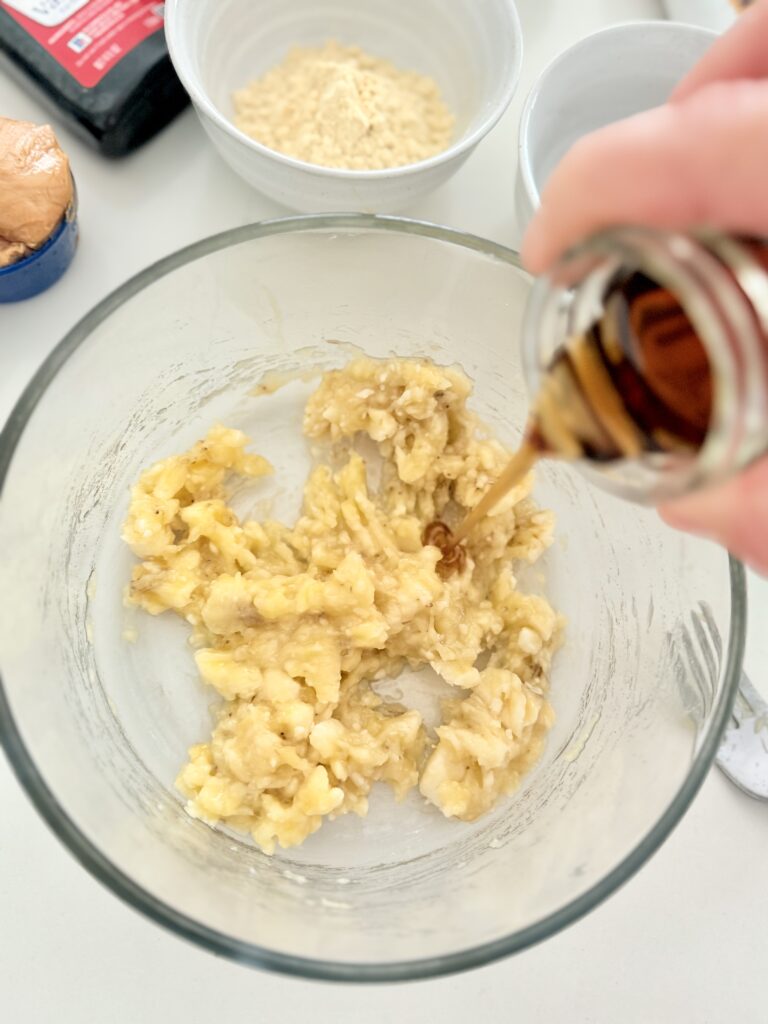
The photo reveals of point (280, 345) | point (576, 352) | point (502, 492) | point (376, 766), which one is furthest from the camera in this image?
point (280, 345)

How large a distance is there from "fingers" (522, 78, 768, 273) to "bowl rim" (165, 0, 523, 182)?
1.13ft

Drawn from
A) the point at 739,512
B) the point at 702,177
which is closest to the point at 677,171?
the point at 702,177

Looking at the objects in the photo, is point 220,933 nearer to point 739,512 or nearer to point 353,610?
point 353,610

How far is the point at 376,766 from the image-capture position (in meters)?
1.08

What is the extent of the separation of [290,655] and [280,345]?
45 centimetres

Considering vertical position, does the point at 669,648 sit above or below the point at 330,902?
below

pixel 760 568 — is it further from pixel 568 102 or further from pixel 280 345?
pixel 568 102

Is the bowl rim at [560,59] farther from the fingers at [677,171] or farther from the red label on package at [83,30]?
the red label on package at [83,30]

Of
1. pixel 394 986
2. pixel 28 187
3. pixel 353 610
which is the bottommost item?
pixel 394 986

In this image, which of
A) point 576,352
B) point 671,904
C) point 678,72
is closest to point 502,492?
point 576,352

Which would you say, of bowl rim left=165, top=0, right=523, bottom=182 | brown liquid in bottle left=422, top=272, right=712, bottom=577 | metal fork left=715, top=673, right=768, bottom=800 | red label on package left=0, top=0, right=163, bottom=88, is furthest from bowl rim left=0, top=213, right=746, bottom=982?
red label on package left=0, top=0, right=163, bottom=88

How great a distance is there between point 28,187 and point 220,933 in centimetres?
93

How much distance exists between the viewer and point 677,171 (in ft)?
2.48

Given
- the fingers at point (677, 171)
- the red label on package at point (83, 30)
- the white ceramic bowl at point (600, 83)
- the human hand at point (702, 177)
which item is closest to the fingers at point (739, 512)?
the human hand at point (702, 177)
